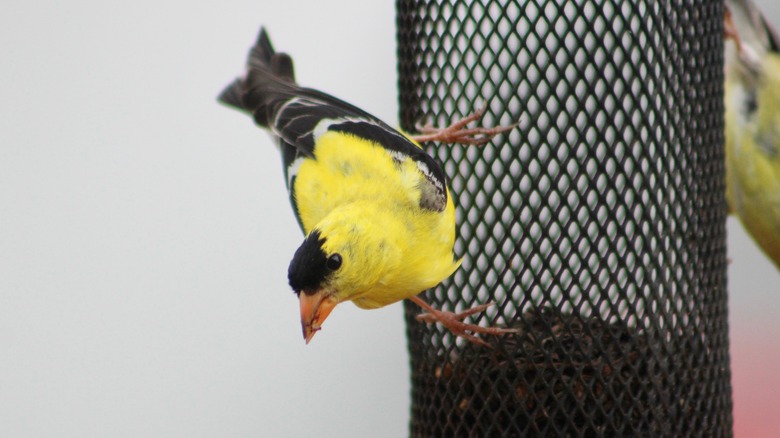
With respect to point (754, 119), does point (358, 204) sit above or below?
below

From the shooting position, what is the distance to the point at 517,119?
7.51ft

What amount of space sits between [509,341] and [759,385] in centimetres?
199

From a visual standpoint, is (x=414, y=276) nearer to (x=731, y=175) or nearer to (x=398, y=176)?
(x=398, y=176)

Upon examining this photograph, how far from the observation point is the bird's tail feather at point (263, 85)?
2541mm

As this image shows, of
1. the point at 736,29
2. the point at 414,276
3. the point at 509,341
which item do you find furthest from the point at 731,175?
the point at 414,276

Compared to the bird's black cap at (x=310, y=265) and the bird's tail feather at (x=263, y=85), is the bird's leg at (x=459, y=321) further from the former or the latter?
the bird's tail feather at (x=263, y=85)

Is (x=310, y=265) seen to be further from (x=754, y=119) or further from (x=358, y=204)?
(x=754, y=119)

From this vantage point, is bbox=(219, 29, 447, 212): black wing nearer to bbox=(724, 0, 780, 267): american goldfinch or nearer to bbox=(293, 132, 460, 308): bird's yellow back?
bbox=(293, 132, 460, 308): bird's yellow back

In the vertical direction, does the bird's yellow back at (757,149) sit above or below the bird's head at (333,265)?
above

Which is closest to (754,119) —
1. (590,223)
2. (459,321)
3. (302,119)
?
(590,223)

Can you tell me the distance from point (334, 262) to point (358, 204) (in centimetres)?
23

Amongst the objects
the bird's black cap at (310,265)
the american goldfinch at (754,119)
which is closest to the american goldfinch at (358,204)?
the bird's black cap at (310,265)

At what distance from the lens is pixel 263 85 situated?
8.56 ft

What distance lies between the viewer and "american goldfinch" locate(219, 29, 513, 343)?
1.99 meters
